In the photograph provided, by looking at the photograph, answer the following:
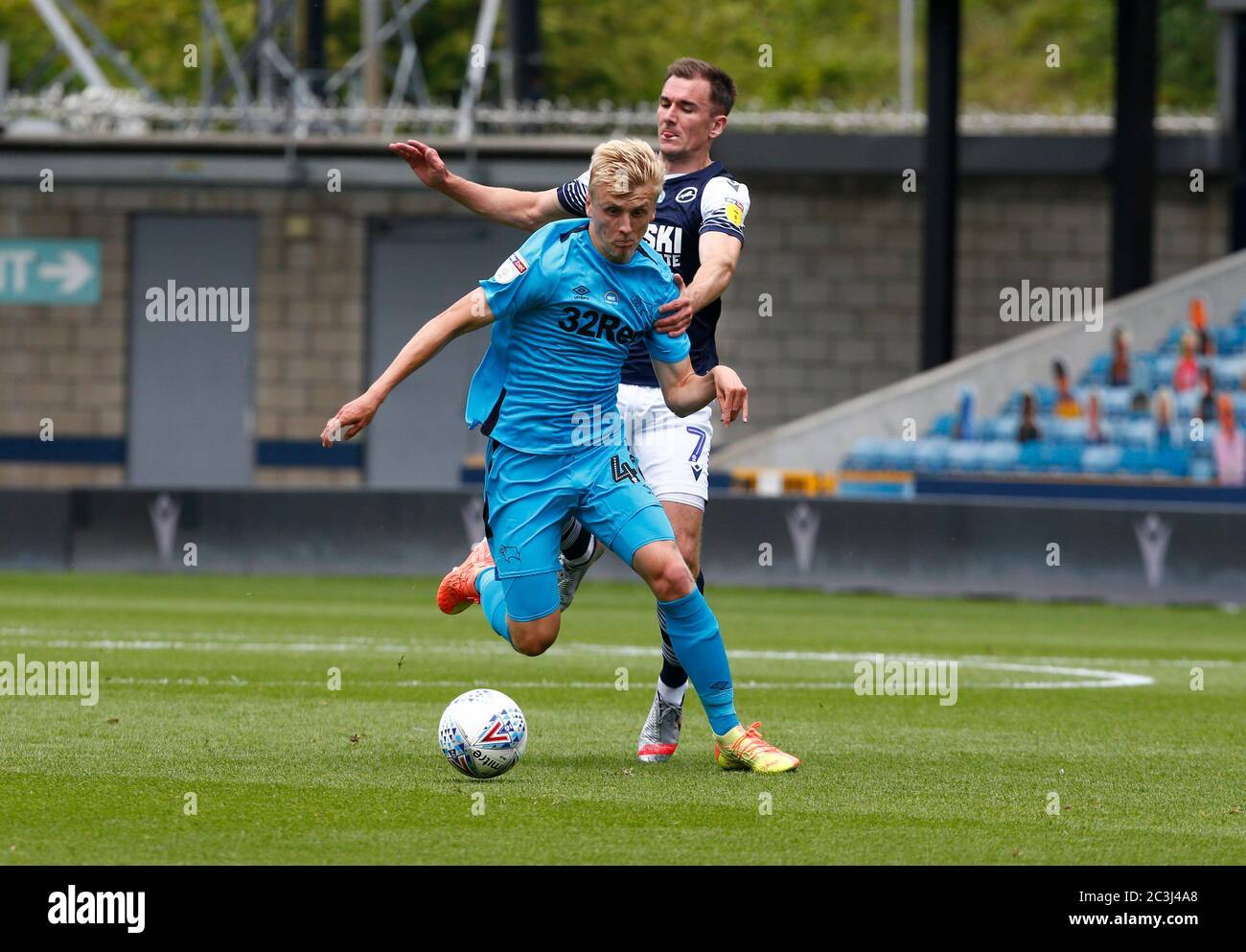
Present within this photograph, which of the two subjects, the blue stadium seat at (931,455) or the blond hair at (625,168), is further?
the blue stadium seat at (931,455)

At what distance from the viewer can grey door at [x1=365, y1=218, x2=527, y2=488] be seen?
3166 centimetres

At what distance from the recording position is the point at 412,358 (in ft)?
24.0

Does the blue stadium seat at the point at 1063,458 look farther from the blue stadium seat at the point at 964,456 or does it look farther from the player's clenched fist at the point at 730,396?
the player's clenched fist at the point at 730,396

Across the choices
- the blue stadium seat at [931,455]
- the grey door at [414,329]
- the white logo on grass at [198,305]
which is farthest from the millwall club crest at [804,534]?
the white logo on grass at [198,305]

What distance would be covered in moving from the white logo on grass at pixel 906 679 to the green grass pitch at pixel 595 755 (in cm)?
13

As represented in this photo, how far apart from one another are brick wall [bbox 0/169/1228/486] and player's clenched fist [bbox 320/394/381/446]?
24.6m

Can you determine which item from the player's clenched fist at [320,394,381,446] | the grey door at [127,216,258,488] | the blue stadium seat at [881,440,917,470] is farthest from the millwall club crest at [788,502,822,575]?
the player's clenched fist at [320,394,381,446]

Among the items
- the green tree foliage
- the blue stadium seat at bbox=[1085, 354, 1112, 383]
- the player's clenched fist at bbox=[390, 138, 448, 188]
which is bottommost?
the player's clenched fist at bbox=[390, 138, 448, 188]

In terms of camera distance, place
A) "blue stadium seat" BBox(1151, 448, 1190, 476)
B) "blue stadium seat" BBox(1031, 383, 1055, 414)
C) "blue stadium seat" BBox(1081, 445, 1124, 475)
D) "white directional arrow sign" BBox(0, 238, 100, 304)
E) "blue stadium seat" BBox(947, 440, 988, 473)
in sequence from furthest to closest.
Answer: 1. "white directional arrow sign" BBox(0, 238, 100, 304)
2. "blue stadium seat" BBox(1031, 383, 1055, 414)
3. "blue stadium seat" BBox(947, 440, 988, 473)
4. "blue stadium seat" BBox(1081, 445, 1124, 475)
5. "blue stadium seat" BBox(1151, 448, 1190, 476)

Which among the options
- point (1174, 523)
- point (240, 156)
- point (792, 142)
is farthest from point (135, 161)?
point (1174, 523)

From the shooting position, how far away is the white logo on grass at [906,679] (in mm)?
11383

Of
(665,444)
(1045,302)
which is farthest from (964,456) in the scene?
(665,444)
